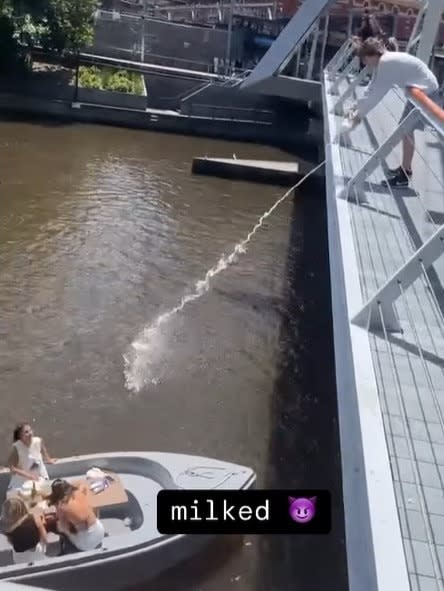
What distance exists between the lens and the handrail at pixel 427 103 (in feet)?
17.3

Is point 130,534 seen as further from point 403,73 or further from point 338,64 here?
point 338,64

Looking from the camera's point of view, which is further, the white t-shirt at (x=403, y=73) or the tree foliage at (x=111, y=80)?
the tree foliage at (x=111, y=80)

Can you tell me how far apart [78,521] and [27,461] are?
3.02ft

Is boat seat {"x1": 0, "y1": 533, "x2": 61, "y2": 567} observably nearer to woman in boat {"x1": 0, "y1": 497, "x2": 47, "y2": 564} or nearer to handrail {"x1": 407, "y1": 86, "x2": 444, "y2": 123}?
woman in boat {"x1": 0, "y1": 497, "x2": 47, "y2": 564}

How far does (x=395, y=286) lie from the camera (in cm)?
442

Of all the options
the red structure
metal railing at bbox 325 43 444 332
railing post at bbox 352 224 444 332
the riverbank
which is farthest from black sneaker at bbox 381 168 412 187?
the red structure

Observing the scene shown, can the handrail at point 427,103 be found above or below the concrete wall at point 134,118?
below

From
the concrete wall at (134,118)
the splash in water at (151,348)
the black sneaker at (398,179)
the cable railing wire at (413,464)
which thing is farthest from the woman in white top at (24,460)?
the concrete wall at (134,118)

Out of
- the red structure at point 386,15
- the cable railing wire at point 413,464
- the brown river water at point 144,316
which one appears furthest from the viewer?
the red structure at point 386,15

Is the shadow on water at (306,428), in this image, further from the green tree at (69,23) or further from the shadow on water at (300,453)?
the green tree at (69,23)

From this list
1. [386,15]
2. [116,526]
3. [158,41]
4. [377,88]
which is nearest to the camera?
[116,526]

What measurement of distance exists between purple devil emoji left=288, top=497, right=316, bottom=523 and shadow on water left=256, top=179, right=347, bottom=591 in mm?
2728

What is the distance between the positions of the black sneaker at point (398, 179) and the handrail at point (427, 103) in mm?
884

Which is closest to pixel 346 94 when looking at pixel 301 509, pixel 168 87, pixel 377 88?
pixel 377 88
